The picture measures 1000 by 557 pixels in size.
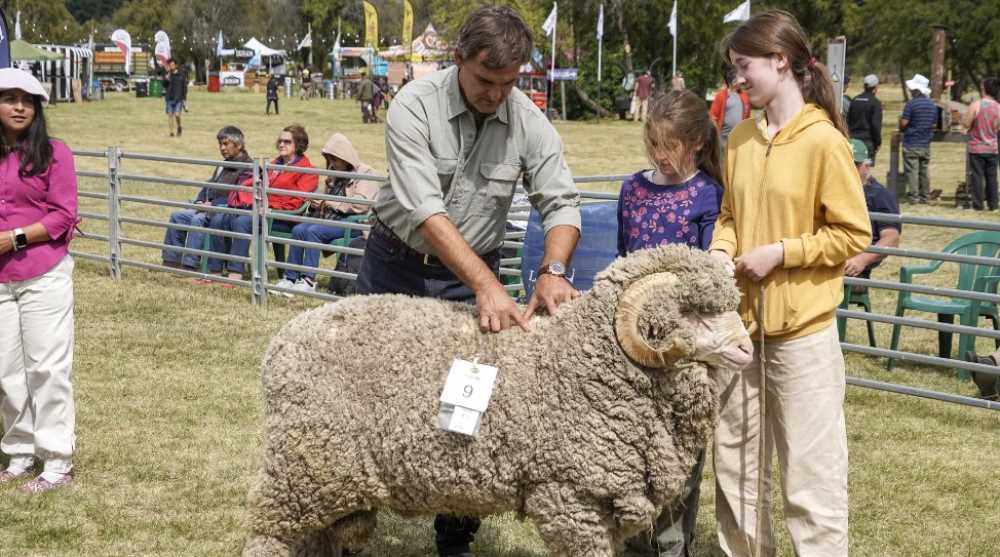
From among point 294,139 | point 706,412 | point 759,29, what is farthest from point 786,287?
point 294,139

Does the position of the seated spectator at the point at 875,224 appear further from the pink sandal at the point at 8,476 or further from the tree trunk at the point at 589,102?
the tree trunk at the point at 589,102

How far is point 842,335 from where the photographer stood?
27.5ft

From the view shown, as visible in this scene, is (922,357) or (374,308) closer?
(374,308)

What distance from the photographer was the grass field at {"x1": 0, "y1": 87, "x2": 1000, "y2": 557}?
191 inches

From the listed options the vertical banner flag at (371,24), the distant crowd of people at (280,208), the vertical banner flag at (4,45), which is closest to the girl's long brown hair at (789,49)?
the vertical banner flag at (4,45)

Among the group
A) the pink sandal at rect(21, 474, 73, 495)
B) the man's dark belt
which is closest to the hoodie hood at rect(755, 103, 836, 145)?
the man's dark belt

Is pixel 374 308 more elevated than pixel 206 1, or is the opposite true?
pixel 206 1

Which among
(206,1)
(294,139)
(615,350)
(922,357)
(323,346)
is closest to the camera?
(615,350)

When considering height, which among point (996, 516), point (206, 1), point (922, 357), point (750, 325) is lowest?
point (996, 516)

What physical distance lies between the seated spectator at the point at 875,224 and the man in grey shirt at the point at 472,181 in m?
4.14

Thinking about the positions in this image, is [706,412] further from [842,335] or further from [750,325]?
[842,335]

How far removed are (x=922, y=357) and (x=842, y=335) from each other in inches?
56.3

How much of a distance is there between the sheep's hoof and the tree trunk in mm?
38231

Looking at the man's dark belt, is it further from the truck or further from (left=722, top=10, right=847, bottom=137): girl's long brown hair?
the truck
